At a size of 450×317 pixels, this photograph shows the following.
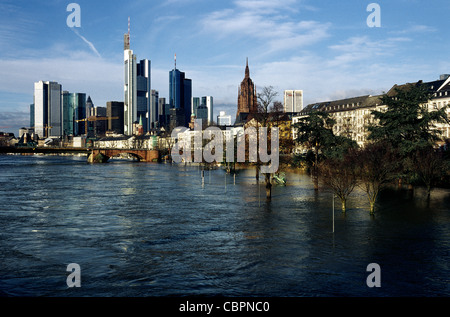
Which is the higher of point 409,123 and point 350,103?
point 350,103

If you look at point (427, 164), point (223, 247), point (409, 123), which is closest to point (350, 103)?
point (409, 123)

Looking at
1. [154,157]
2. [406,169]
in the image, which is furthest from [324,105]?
[406,169]

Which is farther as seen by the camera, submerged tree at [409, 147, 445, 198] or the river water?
submerged tree at [409, 147, 445, 198]

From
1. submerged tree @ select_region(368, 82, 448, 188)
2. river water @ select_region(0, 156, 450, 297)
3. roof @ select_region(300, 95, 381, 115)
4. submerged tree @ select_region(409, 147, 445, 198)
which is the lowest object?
river water @ select_region(0, 156, 450, 297)

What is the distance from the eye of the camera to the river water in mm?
20203

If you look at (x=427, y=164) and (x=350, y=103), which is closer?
(x=427, y=164)

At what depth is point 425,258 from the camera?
81.8ft

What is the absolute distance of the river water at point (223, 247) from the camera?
66.3 feet

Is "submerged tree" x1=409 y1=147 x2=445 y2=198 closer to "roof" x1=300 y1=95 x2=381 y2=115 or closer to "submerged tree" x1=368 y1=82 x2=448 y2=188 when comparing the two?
"submerged tree" x1=368 y1=82 x2=448 y2=188

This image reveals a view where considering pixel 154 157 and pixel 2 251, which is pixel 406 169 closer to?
pixel 2 251

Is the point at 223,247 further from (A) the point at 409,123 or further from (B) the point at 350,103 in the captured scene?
(B) the point at 350,103

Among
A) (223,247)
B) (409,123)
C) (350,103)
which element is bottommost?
(223,247)

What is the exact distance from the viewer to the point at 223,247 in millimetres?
27562

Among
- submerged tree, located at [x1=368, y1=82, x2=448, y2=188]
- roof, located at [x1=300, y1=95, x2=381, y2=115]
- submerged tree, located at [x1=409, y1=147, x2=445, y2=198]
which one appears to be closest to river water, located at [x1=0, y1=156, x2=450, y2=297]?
submerged tree, located at [x1=409, y1=147, x2=445, y2=198]
